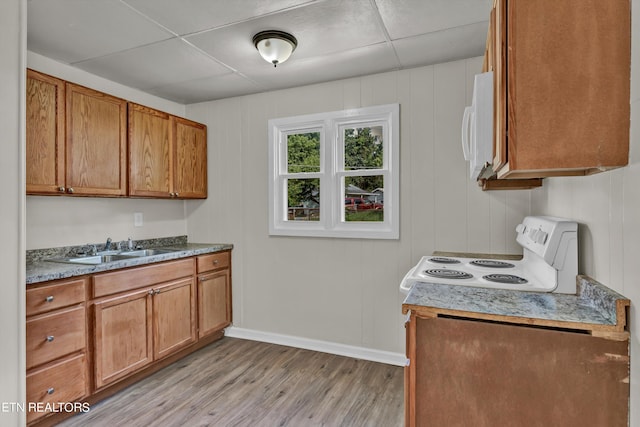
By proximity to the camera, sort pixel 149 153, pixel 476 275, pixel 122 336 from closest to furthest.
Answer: pixel 476 275 < pixel 122 336 < pixel 149 153

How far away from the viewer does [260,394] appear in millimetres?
2375

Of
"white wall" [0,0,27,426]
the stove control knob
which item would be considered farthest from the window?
"white wall" [0,0,27,426]

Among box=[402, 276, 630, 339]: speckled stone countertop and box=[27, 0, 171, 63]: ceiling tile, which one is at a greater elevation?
box=[27, 0, 171, 63]: ceiling tile

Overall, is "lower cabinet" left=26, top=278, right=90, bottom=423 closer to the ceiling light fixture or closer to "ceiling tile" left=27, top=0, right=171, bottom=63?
"ceiling tile" left=27, top=0, right=171, bottom=63

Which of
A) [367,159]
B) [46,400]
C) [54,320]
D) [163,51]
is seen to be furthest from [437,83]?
[46,400]

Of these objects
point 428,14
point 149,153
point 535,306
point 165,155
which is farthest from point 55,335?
point 428,14

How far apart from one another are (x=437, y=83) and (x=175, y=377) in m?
3.03

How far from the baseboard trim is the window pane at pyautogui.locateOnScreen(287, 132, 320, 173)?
5.18 feet

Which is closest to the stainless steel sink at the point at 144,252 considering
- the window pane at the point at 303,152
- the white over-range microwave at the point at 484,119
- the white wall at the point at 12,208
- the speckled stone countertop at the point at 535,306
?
the white wall at the point at 12,208

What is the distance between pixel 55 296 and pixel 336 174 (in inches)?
85.0

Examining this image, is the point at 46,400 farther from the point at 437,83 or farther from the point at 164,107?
the point at 437,83

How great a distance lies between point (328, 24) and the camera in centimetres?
209

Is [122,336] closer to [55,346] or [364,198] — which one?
[55,346]

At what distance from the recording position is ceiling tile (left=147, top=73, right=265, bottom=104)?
300 centimetres
